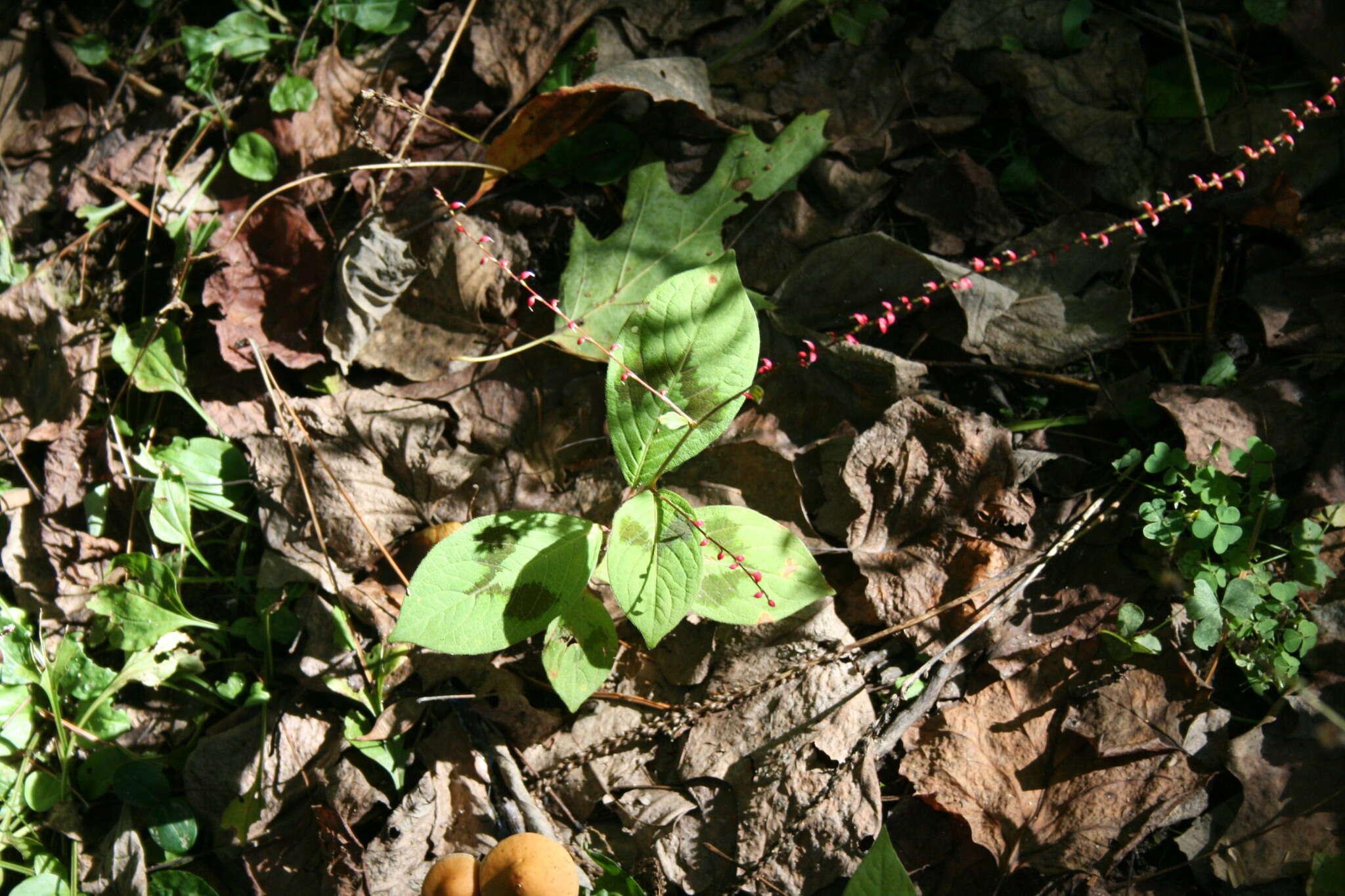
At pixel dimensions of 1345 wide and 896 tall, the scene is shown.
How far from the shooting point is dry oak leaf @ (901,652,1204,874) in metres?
2.25

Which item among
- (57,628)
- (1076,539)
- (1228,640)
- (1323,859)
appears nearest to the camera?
(1323,859)

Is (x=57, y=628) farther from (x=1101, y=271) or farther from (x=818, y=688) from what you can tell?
(x=1101, y=271)

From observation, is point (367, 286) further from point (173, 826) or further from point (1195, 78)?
point (1195, 78)

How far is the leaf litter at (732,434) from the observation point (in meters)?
2.37

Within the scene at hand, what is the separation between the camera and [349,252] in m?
2.88

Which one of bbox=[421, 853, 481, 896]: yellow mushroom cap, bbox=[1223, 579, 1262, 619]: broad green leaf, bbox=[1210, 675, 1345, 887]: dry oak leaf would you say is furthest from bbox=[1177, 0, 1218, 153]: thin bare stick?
bbox=[421, 853, 481, 896]: yellow mushroom cap

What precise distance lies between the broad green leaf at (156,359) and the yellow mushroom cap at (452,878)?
1.71 meters

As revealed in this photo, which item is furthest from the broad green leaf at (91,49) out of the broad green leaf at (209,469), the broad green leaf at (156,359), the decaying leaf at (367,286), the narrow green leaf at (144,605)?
the narrow green leaf at (144,605)

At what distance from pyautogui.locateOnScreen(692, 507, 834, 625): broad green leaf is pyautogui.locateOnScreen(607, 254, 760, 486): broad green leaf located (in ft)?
0.71

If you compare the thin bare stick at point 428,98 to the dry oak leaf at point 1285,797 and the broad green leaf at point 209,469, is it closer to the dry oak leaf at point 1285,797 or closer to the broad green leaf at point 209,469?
the broad green leaf at point 209,469

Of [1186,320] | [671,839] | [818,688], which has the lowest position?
[671,839]

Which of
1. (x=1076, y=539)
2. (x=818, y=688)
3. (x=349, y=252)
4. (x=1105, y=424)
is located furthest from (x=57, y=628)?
(x=1105, y=424)

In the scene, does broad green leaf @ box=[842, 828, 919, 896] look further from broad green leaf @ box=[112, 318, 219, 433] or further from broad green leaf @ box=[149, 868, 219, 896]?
broad green leaf @ box=[112, 318, 219, 433]

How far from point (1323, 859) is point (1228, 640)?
1.88ft
